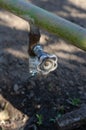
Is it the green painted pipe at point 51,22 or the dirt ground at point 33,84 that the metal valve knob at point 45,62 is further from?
the dirt ground at point 33,84

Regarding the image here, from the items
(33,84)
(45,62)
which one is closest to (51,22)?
(45,62)

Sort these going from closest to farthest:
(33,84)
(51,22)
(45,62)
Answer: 1. (51,22)
2. (45,62)
3. (33,84)

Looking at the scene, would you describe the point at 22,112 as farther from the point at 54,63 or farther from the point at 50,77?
the point at 54,63

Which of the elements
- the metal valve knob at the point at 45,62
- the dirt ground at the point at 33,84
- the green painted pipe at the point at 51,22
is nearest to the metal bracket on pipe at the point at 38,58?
the metal valve knob at the point at 45,62

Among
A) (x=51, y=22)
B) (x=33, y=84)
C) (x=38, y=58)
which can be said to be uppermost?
(x=51, y=22)

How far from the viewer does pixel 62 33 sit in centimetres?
132

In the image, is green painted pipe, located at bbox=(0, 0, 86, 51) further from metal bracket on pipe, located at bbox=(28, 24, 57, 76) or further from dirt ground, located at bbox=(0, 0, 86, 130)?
dirt ground, located at bbox=(0, 0, 86, 130)

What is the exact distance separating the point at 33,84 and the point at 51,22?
1861 millimetres

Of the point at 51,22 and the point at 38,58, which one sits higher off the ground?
the point at 51,22

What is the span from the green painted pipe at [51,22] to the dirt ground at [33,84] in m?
1.65

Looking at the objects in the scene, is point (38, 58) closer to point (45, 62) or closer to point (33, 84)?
point (45, 62)

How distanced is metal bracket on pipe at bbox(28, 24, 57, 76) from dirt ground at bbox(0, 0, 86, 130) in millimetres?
1335

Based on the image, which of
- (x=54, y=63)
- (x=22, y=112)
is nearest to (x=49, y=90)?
(x=22, y=112)

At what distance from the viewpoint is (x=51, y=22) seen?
134 centimetres
